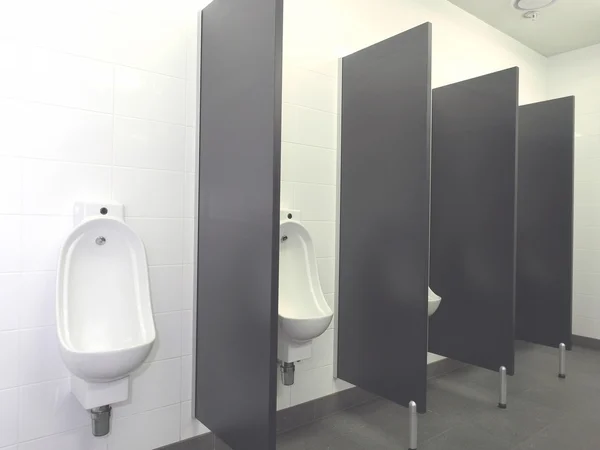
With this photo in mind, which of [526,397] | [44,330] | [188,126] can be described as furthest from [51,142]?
[526,397]

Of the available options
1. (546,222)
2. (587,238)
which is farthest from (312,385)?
(587,238)

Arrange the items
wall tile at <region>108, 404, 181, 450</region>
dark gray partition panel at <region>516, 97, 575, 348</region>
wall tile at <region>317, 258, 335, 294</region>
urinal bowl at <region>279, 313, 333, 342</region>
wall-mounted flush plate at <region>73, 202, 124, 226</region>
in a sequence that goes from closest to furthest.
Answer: wall-mounted flush plate at <region>73, 202, 124, 226</region>, wall tile at <region>108, 404, 181, 450</region>, urinal bowl at <region>279, 313, 333, 342</region>, wall tile at <region>317, 258, 335, 294</region>, dark gray partition panel at <region>516, 97, 575, 348</region>

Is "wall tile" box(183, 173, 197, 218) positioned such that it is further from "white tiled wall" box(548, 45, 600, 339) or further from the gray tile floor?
"white tiled wall" box(548, 45, 600, 339)

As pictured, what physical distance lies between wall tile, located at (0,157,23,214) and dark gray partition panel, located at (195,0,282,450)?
27.1 inches

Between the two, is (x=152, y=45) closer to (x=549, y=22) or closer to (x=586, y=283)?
(x=549, y=22)

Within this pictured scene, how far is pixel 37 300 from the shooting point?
1.60 m

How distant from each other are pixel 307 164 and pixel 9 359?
1.61 metres

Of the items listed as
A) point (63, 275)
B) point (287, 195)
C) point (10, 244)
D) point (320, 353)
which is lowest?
point (320, 353)

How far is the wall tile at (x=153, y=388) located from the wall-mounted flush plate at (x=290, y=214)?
860mm

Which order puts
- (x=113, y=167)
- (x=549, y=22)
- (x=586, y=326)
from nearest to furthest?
1. (x=113, y=167)
2. (x=549, y=22)
3. (x=586, y=326)

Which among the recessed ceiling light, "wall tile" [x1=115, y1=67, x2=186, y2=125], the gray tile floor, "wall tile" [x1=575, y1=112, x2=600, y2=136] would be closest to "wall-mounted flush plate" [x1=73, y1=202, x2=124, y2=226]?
"wall tile" [x1=115, y1=67, x2=186, y2=125]

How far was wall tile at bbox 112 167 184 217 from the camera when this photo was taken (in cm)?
179

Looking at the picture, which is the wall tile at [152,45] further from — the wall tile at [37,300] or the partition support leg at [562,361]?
the partition support leg at [562,361]

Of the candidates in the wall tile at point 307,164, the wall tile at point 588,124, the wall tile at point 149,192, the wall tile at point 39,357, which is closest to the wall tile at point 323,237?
the wall tile at point 307,164
